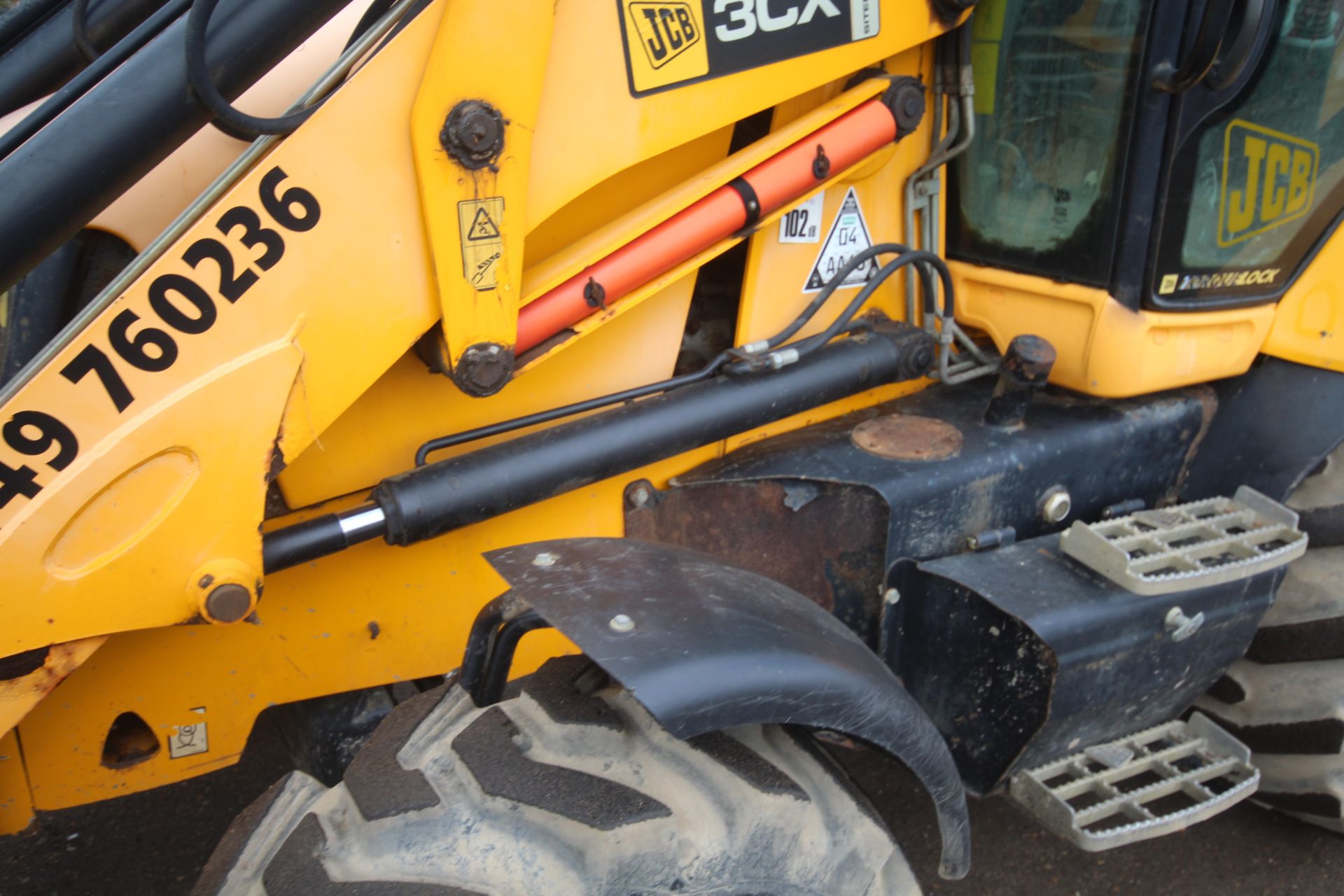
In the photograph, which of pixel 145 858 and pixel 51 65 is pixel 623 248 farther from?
pixel 145 858

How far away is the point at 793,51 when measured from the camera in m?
1.64

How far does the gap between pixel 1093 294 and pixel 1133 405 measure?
25 centimetres

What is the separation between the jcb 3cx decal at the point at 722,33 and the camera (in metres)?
1.50

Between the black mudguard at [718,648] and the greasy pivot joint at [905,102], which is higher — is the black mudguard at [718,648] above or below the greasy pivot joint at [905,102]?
below

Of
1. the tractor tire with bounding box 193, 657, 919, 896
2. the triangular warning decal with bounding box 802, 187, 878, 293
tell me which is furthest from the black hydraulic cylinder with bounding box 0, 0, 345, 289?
the triangular warning decal with bounding box 802, 187, 878, 293

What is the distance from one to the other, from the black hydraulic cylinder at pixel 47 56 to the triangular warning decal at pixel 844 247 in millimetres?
1234

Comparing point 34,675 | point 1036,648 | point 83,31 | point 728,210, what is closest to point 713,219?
point 728,210

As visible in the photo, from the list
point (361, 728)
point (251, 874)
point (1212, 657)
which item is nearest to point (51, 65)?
point (361, 728)

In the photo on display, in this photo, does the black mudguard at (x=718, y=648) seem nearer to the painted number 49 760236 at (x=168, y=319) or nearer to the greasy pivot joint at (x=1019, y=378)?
the painted number 49 760236 at (x=168, y=319)

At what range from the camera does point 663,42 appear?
59.5 inches

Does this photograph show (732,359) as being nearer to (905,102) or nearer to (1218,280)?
(905,102)

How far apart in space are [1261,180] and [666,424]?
1228mm

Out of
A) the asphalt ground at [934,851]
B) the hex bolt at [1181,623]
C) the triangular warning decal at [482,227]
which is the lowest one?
the asphalt ground at [934,851]

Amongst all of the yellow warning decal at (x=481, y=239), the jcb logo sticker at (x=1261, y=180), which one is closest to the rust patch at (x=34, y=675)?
the yellow warning decal at (x=481, y=239)
